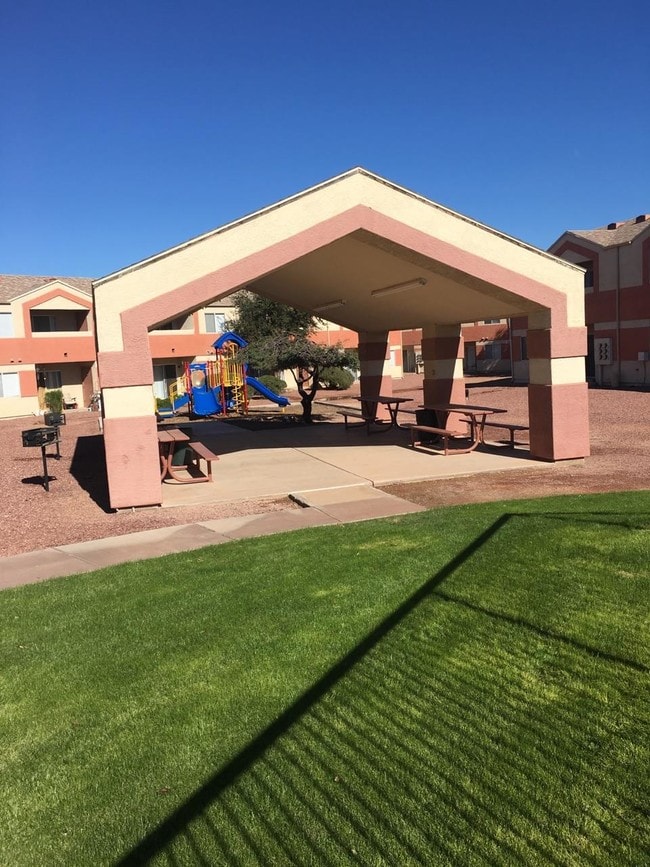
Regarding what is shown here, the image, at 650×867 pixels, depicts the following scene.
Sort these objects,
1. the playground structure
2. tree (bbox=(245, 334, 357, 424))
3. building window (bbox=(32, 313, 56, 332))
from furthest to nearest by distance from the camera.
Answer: building window (bbox=(32, 313, 56, 332)) → the playground structure → tree (bbox=(245, 334, 357, 424))

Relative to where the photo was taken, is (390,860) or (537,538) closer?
(390,860)

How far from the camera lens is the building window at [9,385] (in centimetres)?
3666

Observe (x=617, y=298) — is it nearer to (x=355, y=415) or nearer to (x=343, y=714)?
(x=355, y=415)

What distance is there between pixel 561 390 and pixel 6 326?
105 feet

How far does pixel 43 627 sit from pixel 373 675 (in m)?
3.01

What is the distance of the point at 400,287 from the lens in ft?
49.0

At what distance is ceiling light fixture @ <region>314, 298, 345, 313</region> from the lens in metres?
18.5

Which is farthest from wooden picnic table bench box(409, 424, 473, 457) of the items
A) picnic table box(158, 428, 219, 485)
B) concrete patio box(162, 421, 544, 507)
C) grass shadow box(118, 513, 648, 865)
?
grass shadow box(118, 513, 648, 865)

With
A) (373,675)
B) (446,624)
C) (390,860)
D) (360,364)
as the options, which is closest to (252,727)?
(373,675)

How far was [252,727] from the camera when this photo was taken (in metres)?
3.99

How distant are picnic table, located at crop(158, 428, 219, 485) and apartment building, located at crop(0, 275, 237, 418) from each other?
22.6 metres

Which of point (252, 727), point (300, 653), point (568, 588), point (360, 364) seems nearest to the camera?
point (252, 727)

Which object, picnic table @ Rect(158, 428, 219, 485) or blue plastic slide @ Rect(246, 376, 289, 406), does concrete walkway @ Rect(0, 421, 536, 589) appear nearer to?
picnic table @ Rect(158, 428, 219, 485)

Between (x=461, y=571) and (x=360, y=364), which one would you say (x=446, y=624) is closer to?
(x=461, y=571)
